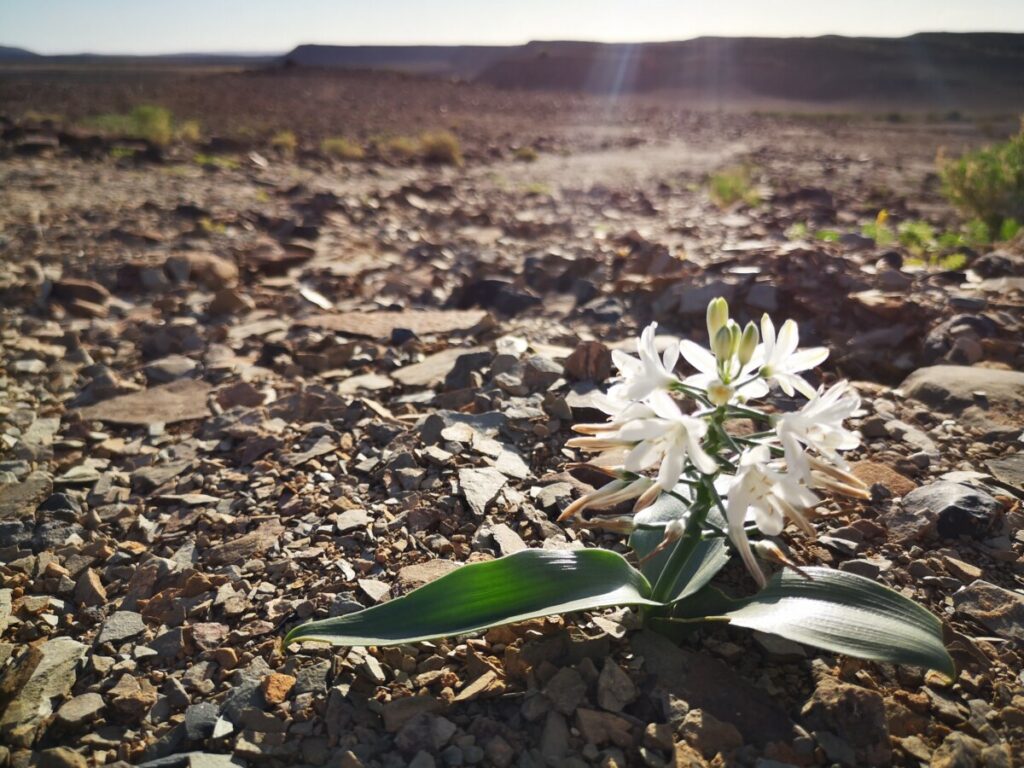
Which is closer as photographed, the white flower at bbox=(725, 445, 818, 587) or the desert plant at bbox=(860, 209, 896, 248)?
the white flower at bbox=(725, 445, 818, 587)

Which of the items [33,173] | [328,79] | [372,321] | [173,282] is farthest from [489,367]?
[328,79]

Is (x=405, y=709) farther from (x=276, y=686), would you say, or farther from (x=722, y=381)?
(x=722, y=381)

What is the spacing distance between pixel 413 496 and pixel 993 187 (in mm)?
6791

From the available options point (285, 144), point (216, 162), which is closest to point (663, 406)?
point (216, 162)

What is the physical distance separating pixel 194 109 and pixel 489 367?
2332 cm

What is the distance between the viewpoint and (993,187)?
699cm

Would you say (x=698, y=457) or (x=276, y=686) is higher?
(x=698, y=457)

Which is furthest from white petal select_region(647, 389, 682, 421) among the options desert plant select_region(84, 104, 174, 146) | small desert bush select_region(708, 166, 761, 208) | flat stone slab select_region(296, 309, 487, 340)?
desert plant select_region(84, 104, 174, 146)

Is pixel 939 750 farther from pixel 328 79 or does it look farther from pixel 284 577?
pixel 328 79

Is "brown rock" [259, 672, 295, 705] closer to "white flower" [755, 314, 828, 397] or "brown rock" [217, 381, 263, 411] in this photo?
"white flower" [755, 314, 828, 397]

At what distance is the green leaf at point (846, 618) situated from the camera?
1.72 m

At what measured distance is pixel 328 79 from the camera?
4350 centimetres

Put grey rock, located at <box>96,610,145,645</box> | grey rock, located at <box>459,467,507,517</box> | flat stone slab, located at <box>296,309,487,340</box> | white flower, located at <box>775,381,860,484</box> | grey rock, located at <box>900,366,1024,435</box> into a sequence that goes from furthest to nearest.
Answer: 1. flat stone slab, located at <box>296,309,487,340</box>
2. grey rock, located at <box>900,366,1024,435</box>
3. grey rock, located at <box>459,467,507,517</box>
4. grey rock, located at <box>96,610,145,645</box>
5. white flower, located at <box>775,381,860,484</box>

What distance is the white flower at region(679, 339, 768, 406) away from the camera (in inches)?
61.7
